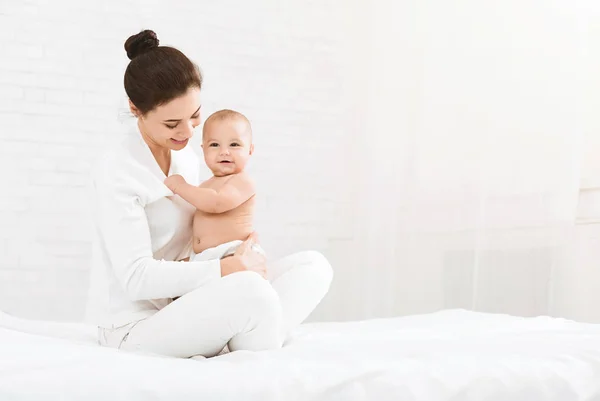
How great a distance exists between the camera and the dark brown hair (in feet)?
5.18

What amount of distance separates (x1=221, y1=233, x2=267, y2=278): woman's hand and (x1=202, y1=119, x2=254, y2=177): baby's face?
201mm

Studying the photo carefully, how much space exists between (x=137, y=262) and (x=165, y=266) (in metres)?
0.06

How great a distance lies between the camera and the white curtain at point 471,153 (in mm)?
2609

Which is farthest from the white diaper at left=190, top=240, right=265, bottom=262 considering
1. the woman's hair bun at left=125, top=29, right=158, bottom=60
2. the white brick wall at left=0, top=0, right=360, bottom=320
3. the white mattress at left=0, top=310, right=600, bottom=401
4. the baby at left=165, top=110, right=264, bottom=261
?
the white brick wall at left=0, top=0, right=360, bottom=320

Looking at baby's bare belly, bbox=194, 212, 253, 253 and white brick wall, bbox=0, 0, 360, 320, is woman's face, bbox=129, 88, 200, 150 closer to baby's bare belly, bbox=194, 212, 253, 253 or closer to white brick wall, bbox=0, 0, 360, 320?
baby's bare belly, bbox=194, 212, 253, 253

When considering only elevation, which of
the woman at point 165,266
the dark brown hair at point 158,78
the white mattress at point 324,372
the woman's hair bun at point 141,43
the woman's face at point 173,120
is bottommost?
the white mattress at point 324,372

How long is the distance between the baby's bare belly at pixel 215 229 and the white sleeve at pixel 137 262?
0.39 ft

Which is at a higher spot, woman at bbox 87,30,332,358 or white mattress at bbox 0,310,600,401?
woman at bbox 87,30,332,358

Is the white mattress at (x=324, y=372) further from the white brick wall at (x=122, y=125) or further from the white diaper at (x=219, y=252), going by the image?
the white brick wall at (x=122, y=125)

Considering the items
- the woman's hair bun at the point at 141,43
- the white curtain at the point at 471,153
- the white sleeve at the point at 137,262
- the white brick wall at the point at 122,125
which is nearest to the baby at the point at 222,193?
the white sleeve at the point at 137,262

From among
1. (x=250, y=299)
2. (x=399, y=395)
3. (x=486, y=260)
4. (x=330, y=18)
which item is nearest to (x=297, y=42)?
(x=330, y=18)

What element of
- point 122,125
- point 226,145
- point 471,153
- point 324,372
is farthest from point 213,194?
point 471,153

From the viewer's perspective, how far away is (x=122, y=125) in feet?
9.42

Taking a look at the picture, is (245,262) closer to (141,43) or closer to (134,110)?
(134,110)
